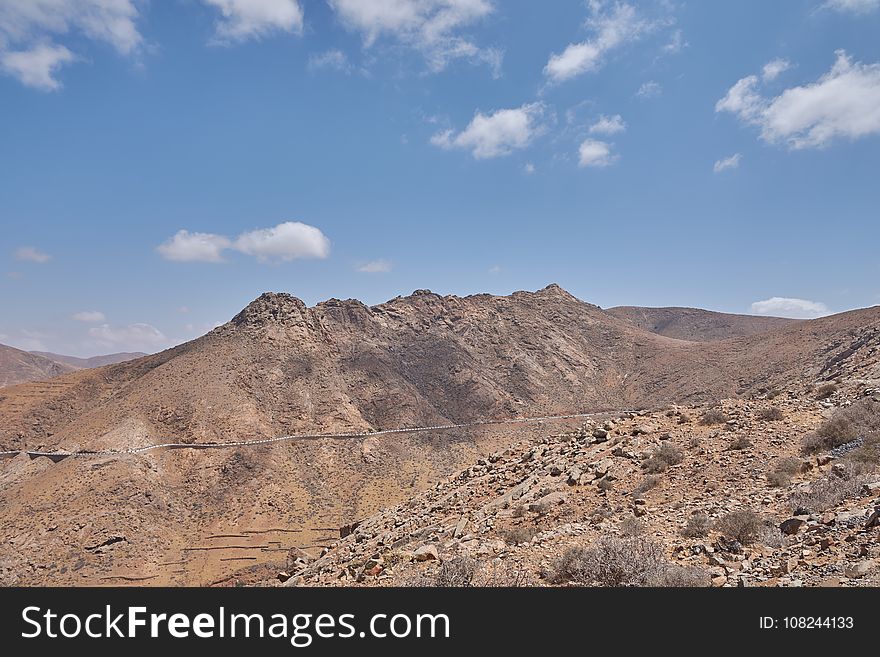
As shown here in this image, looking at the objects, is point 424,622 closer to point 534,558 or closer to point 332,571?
point 534,558

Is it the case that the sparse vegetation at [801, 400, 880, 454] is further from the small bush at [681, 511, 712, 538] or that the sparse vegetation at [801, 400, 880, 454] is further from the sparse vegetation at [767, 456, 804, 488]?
the small bush at [681, 511, 712, 538]

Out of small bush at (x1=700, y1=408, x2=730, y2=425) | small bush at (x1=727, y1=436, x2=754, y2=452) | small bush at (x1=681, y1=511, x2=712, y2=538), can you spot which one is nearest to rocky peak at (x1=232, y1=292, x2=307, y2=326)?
small bush at (x1=700, y1=408, x2=730, y2=425)

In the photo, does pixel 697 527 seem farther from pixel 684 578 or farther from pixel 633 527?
pixel 684 578

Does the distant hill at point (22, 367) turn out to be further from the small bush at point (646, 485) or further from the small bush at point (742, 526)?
the small bush at point (742, 526)

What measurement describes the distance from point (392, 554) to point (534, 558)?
119 inches

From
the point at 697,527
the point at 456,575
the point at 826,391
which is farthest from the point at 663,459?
the point at 456,575

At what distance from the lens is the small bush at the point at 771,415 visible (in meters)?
12.4

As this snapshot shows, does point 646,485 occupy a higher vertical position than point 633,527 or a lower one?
higher

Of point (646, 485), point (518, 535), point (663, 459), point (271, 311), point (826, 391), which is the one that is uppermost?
point (271, 311)

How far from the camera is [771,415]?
12.5m

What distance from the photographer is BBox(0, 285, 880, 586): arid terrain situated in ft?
26.9

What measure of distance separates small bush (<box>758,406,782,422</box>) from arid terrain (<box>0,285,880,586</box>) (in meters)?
0.04

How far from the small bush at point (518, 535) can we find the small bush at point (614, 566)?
1.72m

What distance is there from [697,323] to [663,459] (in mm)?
131270
